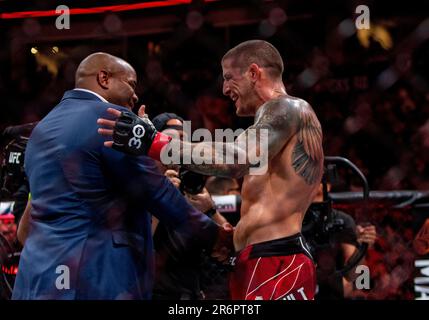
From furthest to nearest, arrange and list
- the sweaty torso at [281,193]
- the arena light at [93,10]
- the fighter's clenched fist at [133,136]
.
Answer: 1. the arena light at [93,10]
2. the sweaty torso at [281,193]
3. the fighter's clenched fist at [133,136]

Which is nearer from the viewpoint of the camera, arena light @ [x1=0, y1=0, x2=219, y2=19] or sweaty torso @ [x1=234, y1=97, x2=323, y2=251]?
sweaty torso @ [x1=234, y1=97, x2=323, y2=251]

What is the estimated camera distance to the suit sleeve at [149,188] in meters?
1.87

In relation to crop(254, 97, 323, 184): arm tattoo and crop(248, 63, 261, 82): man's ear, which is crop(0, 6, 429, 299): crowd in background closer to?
crop(248, 63, 261, 82): man's ear

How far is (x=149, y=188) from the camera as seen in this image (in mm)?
1879

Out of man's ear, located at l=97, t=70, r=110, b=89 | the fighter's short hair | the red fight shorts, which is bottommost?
the red fight shorts

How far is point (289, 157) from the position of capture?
195 cm

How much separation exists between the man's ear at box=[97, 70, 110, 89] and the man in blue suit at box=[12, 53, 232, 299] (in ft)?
0.32

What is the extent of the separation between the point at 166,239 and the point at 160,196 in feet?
2.78

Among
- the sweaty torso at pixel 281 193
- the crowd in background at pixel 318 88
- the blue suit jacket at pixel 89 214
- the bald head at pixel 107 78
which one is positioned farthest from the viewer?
the crowd in background at pixel 318 88

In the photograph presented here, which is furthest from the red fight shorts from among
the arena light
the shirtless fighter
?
the arena light

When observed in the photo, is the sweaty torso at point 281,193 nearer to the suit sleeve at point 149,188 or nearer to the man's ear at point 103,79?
the suit sleeve at point 149,188

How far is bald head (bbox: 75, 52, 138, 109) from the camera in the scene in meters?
2.04

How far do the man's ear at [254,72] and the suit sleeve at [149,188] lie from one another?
17.3 inches

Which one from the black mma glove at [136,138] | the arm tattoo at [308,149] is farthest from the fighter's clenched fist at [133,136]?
the arm tattoo at [308,149]
